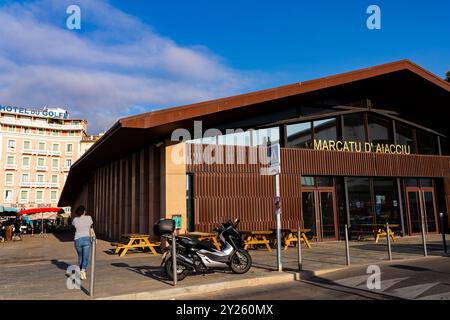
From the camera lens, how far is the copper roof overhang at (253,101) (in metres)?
12.0

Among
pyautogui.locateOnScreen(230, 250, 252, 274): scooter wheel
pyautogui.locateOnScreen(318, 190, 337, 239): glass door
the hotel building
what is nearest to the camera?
pyautogui.locateOnScreen(230, 250, 252, 274): scooter wheel

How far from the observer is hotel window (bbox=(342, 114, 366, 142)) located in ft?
60.2

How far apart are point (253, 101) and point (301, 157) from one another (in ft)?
14.5

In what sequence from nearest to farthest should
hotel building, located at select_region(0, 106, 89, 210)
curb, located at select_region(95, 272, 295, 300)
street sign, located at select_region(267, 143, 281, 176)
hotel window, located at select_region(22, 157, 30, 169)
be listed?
curb, located at select_region(95, 272, 295, 300), street sign, located at select_region(267, 143, 281, 176), hotel building, located at select_region(0, 106, 89, 210), hotel window, located at select_region(22, 157, 30, 169)

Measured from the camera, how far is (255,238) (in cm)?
1407

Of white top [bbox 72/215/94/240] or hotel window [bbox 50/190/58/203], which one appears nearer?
white top [bbox 72/215/94/240]

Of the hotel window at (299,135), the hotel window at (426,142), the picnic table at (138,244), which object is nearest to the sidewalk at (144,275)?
the picnic table at (138,244)

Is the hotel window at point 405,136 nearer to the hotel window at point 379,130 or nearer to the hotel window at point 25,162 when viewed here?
the hotel window at point 379,130

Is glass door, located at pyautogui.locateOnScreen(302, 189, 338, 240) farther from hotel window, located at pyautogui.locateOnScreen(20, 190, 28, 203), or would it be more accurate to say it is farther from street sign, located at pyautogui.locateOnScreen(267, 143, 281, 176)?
hotel window, located at pyautogui.locateOnScreen(20, 190, 28, 203)

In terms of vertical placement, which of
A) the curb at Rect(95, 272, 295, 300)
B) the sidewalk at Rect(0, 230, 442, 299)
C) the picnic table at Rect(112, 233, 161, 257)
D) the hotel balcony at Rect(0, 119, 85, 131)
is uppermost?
the hotel balcony at Rect(0, 119, 85, 131)

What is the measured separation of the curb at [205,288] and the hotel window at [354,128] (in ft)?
36.7

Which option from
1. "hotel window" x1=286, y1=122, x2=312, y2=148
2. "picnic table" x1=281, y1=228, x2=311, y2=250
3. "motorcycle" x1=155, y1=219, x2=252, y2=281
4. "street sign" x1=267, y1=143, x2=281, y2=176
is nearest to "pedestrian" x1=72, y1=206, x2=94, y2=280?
"motorcycle" x1=155, y1=219, x2=252, y2=281

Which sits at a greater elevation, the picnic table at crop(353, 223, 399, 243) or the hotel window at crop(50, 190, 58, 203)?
the hotel window at crop(50, 190, 58, 203)
